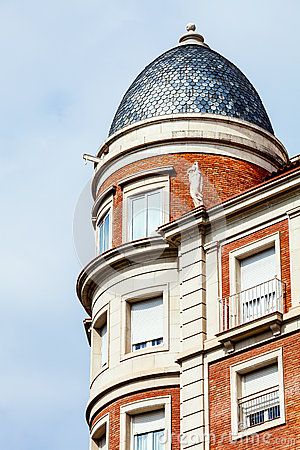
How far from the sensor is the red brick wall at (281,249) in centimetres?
3562

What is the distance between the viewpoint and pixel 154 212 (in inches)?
1602

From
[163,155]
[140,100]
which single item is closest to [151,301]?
[163,155]

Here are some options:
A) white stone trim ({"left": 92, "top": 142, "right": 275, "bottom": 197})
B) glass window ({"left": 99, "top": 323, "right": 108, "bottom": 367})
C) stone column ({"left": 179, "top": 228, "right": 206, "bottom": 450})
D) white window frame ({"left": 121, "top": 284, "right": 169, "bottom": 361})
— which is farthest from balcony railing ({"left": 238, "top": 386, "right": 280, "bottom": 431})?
white stone trim ({"left": 92, "top": 142, "right": 275, "bottom": 197})

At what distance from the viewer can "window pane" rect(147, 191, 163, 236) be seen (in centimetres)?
4050

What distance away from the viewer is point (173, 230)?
3866cm

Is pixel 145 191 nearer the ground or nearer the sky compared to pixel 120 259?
nearer the sky

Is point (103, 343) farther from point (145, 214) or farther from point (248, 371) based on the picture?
point (248, 371)

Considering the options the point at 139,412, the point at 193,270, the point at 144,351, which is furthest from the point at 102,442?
the point at 193,270

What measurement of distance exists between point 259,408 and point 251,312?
2.93m

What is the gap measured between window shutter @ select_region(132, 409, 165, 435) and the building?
43 mm

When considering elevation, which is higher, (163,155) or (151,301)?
(163,155)

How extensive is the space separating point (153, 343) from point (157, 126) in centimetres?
755

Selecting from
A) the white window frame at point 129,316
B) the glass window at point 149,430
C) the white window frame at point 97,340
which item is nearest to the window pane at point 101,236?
the white window frame at point 97,340

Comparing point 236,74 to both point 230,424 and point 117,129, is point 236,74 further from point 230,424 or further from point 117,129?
point 230,424
